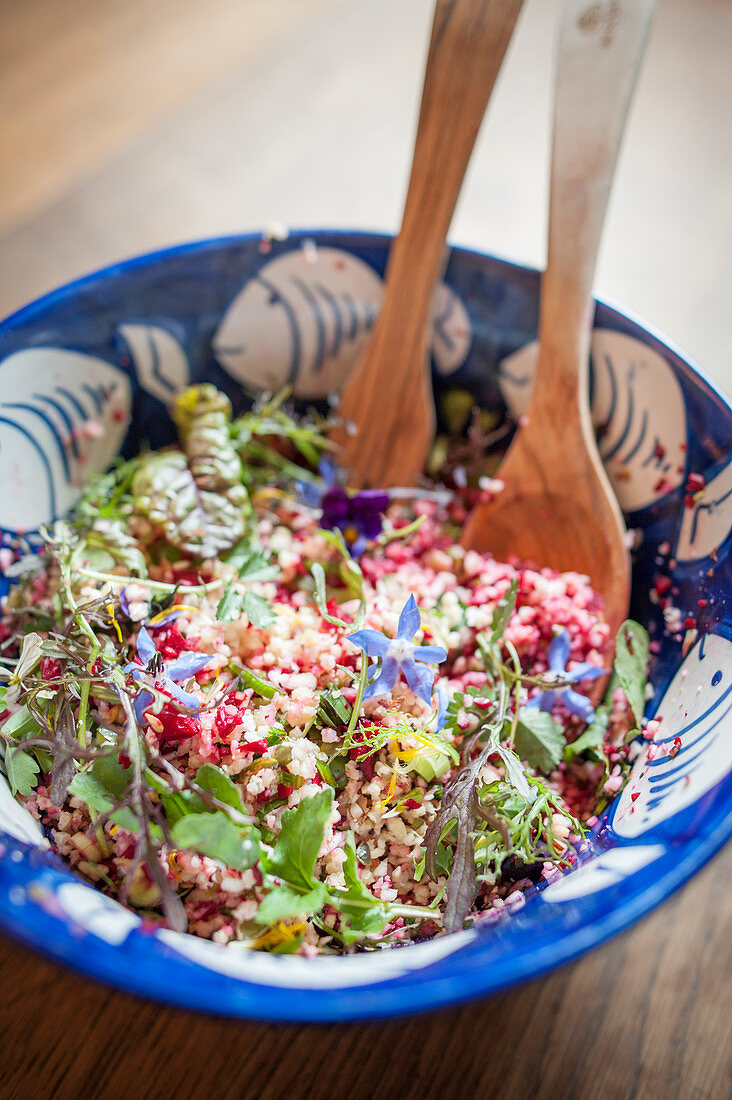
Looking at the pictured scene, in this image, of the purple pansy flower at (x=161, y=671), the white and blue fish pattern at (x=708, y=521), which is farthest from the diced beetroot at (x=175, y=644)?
the white and blue fish pattern at (x=708, y=521)

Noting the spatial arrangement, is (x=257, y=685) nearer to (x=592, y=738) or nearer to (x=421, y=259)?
(x=592, y=738)

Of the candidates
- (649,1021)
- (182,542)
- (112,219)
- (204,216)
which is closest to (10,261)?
(112,219)

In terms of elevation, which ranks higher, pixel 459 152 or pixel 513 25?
pixel 513 25

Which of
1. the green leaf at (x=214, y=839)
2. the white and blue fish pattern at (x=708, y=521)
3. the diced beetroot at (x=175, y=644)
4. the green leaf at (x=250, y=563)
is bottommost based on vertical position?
the green leaf at (x=214, y=839)

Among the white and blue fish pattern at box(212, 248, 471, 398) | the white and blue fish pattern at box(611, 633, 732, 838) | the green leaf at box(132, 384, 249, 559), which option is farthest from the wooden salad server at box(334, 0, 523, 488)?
the white and blue fish pattern at box(611, 633, 732, 838)

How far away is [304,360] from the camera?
2.94 ft

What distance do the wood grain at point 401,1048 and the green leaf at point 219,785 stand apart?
0.61ft

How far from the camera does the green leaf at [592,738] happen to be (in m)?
0.66

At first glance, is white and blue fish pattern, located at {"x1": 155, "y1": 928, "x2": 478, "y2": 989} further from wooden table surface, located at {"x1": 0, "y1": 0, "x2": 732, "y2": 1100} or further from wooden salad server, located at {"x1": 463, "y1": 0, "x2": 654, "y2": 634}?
wooden salad server, located at {"x1": 463, "y1": 0, "x2": 654, "y2": 634}

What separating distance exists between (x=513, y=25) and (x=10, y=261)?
29.8 inches

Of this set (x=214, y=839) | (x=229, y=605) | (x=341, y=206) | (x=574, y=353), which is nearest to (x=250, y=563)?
(x=229, y=605)

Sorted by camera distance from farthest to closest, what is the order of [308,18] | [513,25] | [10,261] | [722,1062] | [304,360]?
1. [308,18]
2. [10,261]
3. [304,360]
4. [513,25]
5. [722,1062]

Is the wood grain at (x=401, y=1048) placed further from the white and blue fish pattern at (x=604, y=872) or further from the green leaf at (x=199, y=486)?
the green leaf at (x=199, y=486)

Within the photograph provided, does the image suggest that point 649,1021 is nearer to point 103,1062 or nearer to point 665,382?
point 103,1062
